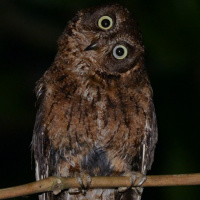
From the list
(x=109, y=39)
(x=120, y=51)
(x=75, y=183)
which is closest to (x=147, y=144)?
(x=120, y=51)

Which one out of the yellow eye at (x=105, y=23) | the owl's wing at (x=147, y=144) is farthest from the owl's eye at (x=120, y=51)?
the owl's wing at (x=147, y=144)

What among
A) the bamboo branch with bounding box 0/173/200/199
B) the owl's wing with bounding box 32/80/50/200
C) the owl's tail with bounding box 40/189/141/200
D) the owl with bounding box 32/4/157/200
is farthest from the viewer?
the owl's tail with bounding box 40/189/141/200

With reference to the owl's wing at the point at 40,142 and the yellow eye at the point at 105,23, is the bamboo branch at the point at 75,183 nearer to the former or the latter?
the owl's wing at the point at 40,142

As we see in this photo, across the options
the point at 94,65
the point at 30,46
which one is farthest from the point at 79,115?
the point at 30,46

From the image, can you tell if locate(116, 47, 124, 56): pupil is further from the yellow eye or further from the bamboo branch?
the bamboo branch

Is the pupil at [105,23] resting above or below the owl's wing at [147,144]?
above

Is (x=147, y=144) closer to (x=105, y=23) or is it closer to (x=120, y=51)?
(x=120, y=51)

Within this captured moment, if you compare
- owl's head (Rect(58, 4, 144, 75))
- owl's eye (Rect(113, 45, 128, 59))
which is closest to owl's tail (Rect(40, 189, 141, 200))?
owl's head (Rect(58, 4, 144, 75))

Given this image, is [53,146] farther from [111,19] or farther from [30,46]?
[30,46]
